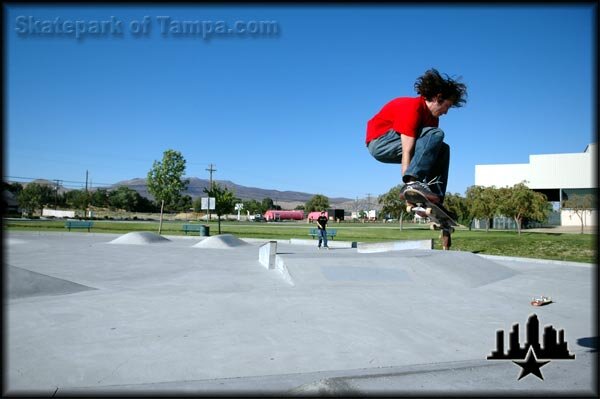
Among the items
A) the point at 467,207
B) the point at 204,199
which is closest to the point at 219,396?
the point at 467,207

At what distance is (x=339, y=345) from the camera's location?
6.45 metres

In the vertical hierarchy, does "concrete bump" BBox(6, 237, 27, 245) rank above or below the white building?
below

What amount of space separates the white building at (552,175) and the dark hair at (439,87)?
67440mm

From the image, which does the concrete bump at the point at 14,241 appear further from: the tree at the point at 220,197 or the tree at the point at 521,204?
the tree at the point at 521,204

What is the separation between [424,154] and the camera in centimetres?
386

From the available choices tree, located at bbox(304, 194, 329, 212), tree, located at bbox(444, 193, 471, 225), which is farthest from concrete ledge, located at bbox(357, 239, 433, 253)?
tree, located at bbox(304, 194, 329, 212)

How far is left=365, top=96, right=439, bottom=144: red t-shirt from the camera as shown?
3818mm

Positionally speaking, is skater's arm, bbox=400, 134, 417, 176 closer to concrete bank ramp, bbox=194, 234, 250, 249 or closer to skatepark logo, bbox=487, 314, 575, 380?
skatepark logo, bbox=487, 314, 575, 380

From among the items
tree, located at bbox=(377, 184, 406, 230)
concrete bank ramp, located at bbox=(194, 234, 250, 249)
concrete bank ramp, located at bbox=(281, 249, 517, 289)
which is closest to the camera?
concrete bank ramp, located at bbox=(281, 249, 517, 289)

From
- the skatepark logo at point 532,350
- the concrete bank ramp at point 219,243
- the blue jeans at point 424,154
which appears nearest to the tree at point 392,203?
the concrete bank ramp at point 219,243

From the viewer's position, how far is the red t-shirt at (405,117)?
150 inches

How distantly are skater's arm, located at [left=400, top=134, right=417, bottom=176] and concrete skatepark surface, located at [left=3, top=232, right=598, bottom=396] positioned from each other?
2.24 metres

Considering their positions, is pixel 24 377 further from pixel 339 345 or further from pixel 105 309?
pixel 339 345

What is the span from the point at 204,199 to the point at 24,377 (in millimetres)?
48639
